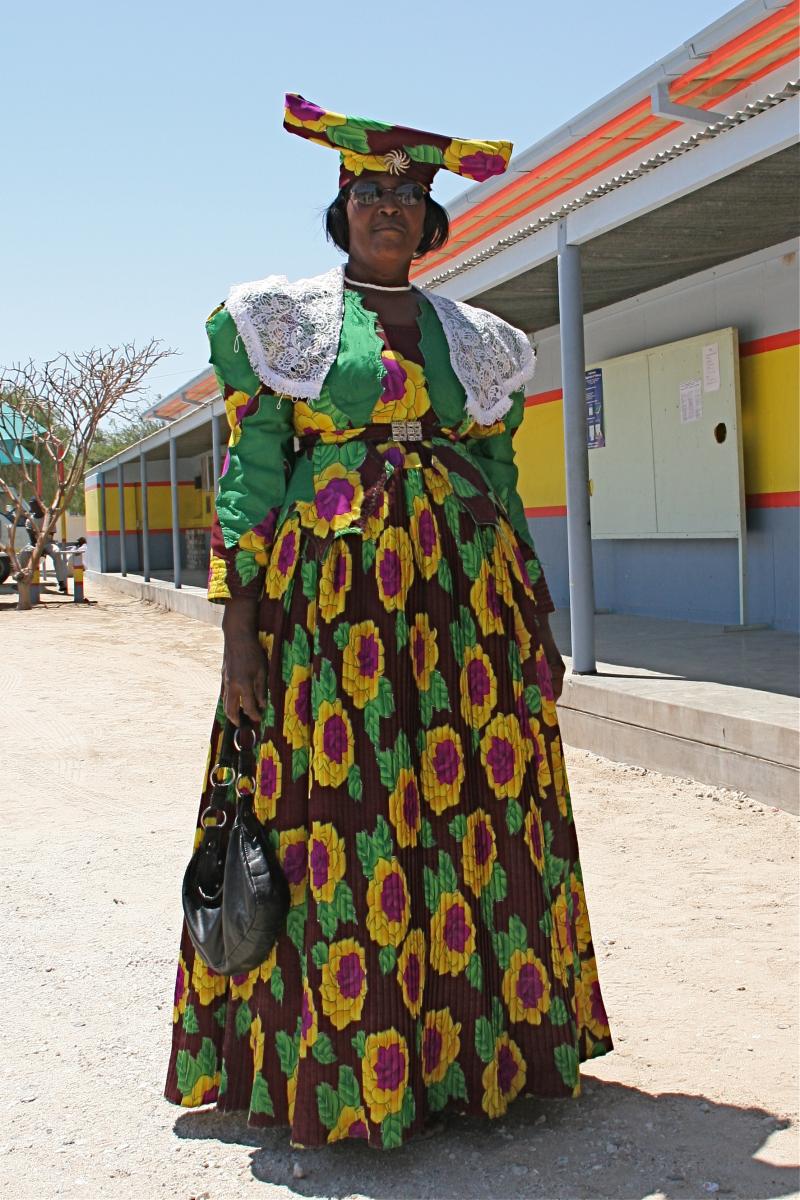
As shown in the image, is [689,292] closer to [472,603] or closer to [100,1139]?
[472,603]

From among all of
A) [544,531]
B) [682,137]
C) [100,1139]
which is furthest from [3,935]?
[544,531]

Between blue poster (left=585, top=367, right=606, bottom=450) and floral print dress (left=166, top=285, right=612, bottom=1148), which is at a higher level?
blue poster (left=585, top=367, right=606, bottom=450)

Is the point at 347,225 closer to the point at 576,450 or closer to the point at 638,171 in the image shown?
the point at 638,171

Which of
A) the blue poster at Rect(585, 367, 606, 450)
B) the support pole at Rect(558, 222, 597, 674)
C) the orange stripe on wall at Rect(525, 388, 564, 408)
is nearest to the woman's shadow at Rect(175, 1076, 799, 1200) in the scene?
the support pole at Rect(558, 222, 597, 674)

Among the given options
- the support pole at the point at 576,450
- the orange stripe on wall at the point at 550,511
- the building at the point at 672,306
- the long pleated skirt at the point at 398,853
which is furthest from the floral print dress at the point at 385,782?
the orange stripe on wall at the point at 550,511

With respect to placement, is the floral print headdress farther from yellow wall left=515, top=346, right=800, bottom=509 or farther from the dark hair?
yellow wall left=515, top=346, right=800, bottom=509

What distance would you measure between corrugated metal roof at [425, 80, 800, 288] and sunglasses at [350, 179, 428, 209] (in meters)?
3.36

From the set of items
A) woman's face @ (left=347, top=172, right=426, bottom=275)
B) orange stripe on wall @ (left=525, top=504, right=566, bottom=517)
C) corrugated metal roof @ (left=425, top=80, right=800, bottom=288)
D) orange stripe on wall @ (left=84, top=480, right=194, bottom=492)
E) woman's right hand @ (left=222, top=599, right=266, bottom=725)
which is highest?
orange stripe on wall @ (left=84, top=480, right=194, bottom=492)

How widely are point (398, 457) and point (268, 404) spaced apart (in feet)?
0.91

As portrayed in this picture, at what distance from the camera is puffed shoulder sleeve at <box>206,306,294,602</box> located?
2445 millimetres

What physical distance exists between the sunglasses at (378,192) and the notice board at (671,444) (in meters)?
6.03

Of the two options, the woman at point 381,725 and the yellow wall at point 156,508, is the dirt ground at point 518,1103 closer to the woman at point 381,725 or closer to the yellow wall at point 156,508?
the woman at point 381,725

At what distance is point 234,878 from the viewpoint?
232 centimetres

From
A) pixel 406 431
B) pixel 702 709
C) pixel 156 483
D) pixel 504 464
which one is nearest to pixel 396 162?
pixel 406 431
